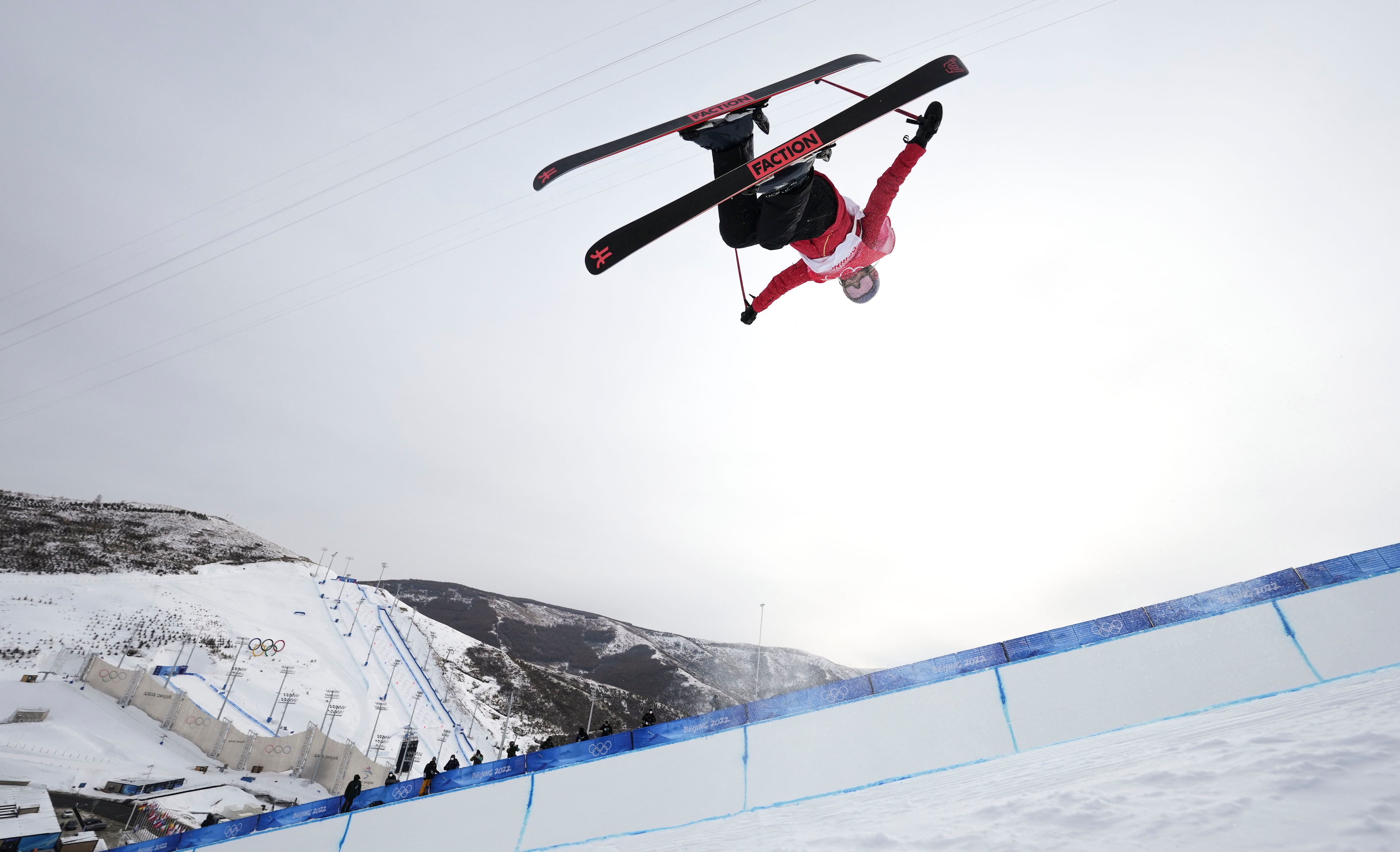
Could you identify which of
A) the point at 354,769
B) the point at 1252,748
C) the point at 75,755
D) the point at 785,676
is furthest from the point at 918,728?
the point at 785,676

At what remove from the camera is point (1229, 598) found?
6.95 meters

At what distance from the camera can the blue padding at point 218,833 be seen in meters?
11.5

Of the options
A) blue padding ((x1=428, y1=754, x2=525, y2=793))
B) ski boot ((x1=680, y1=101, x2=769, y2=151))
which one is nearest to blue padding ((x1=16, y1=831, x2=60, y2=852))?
blue padding ((x1=428, y1=754, x2=525, y2=793))

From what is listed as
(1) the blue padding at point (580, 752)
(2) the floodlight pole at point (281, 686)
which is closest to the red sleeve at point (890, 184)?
(1) the blue padding at point (580, 752)

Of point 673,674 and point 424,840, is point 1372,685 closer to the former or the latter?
point 424,840

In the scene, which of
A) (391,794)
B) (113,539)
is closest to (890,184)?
(391,794)

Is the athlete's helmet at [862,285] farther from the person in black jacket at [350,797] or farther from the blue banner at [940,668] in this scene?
the person in black jacket at [350,797]

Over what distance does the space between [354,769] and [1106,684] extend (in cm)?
2975

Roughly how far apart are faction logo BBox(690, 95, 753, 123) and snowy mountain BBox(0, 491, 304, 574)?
59.5 m

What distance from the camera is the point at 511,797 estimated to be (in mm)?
9352

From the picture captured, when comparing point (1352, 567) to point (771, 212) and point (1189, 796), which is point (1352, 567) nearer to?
point (1189, 796)

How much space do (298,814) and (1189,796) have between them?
15.0 meters

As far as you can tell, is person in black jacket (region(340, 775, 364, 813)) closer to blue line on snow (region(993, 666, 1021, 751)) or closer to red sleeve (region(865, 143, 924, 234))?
blue line on snow (region(993, 666, 1021, 751))

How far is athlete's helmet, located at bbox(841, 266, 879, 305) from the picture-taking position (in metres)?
5.25
